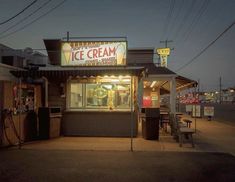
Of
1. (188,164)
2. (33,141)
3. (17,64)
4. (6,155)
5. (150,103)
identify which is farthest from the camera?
(150,103)

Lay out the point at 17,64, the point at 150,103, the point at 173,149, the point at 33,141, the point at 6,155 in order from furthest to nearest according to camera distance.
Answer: the point at 150,103, the point at 17,64, the point at 33,141, the point at 173,149, the point at 6,155

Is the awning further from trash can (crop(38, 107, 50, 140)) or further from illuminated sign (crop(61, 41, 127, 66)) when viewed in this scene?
trash can (crop(38, 107, 50, 140))

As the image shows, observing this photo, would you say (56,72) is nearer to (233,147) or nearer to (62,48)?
(62,48)

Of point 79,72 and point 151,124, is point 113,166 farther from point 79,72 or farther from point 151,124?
point 79,72

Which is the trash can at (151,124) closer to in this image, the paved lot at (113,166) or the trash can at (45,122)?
the paved lot at (113,166)

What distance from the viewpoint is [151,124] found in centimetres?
1406

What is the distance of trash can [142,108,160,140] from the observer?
14.0 meters

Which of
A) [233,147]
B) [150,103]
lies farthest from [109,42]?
[150,103]

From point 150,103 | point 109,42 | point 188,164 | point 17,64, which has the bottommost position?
point 188,164

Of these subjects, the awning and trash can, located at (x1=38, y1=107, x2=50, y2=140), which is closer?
the awning

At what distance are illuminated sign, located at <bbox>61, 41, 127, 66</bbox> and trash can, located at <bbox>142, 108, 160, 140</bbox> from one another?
2794 mm

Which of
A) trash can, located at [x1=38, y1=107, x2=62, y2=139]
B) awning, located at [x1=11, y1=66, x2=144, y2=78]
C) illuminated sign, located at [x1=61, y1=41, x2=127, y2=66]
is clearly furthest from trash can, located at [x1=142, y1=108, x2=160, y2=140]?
trash can, located at [x1=38, y1=107, x2=62, y2=139]

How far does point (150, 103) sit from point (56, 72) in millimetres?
14847

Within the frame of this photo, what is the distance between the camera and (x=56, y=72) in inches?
555
